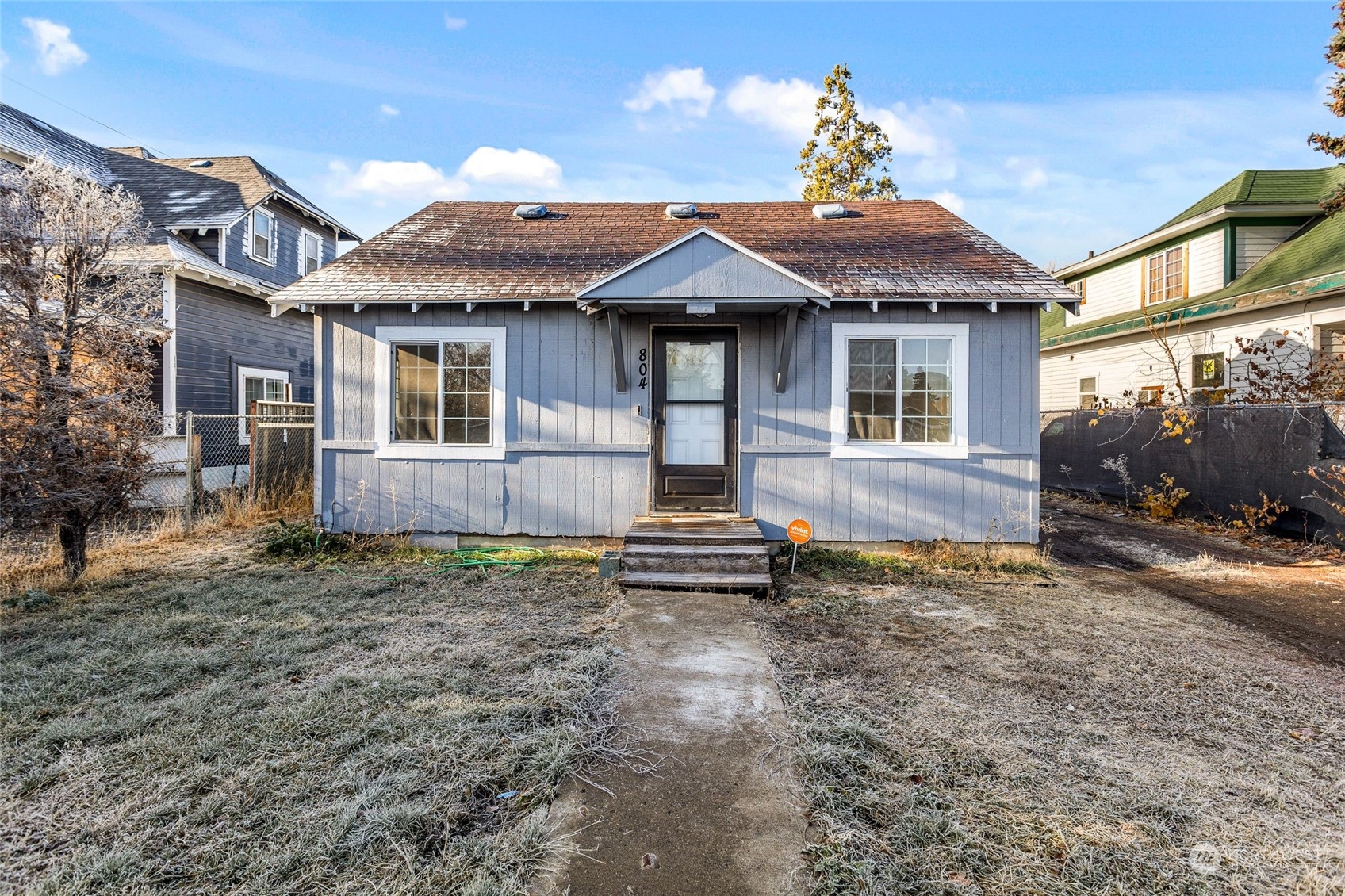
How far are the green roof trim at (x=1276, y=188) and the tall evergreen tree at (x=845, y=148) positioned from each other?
332 inches

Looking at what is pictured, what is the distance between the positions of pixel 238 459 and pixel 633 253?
351 inches

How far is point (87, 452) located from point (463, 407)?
132 inches

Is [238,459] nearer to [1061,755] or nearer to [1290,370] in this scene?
[1061,755]

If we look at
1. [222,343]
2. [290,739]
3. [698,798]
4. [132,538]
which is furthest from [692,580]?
[222,343]

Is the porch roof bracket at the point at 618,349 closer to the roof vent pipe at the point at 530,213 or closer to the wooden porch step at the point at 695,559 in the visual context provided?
the wooden porch step at the point at 695,559

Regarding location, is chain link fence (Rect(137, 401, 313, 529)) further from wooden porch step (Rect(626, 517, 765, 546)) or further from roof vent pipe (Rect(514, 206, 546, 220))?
wooden porch step (Rect(626, 517, 765, 546))

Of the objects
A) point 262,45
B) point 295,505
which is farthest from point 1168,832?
point 262,45

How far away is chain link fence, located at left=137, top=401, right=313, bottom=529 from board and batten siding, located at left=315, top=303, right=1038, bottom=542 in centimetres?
302

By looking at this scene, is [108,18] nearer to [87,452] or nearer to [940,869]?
[87,452]

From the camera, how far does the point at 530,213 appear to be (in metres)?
9.40

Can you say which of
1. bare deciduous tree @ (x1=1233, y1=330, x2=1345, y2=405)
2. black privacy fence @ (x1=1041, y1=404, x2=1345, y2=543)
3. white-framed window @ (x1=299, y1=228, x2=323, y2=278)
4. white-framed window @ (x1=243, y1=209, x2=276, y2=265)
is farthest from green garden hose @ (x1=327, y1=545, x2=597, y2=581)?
white-framed window @ (x1=299, y1=228, x2=323, y2=278)

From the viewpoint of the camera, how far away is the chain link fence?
981cm

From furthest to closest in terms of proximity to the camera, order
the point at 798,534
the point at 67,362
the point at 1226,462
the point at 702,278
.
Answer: the point at 1226,462
the point at 798,534
the point at 702,278
the point at 67,362

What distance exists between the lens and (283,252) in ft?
47.9
